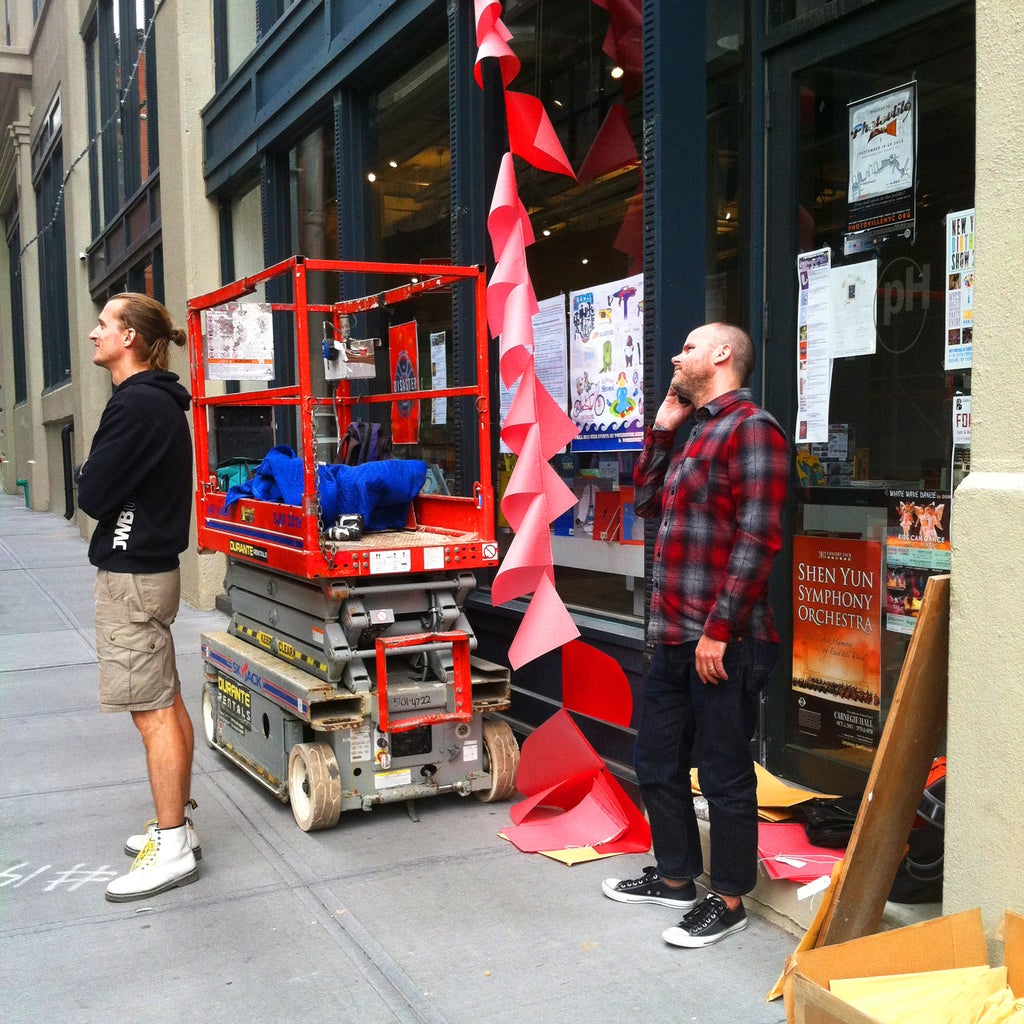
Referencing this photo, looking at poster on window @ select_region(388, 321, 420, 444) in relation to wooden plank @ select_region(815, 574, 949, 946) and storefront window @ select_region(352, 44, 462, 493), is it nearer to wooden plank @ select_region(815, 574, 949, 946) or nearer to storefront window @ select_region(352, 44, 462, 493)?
storefront window @ select_region(352, 44, 462, 493)

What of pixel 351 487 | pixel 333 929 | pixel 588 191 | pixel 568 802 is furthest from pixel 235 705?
pixel 588 191

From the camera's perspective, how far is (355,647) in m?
4.60

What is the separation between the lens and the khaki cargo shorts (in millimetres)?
4062

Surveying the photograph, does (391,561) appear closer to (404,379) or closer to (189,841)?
(189,841)

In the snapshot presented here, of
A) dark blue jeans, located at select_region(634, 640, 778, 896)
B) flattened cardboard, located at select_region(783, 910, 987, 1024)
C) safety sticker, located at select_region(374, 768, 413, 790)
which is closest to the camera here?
flattened cardboard, located at select_region(783, 910, 987, 1024)

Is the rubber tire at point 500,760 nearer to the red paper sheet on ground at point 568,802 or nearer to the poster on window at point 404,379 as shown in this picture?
the red paper sheet on ground at point 568,802

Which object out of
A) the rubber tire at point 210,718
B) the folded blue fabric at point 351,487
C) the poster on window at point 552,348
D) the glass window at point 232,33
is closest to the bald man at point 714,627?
the folded blue fabric at point 351,487

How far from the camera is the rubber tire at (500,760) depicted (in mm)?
4871

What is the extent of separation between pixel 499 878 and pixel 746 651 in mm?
1399

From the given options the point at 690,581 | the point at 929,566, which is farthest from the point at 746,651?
the point at 929,566

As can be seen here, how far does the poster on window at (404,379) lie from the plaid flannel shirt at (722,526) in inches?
135

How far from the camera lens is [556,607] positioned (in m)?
4.56

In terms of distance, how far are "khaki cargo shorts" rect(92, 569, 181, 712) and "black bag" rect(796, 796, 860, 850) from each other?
241 centimetres

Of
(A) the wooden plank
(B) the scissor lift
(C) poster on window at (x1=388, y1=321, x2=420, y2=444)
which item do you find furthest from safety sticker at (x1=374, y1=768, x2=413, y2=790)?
(C) poster on window at (x1=388, y1=321, x2=420, y2=444)
